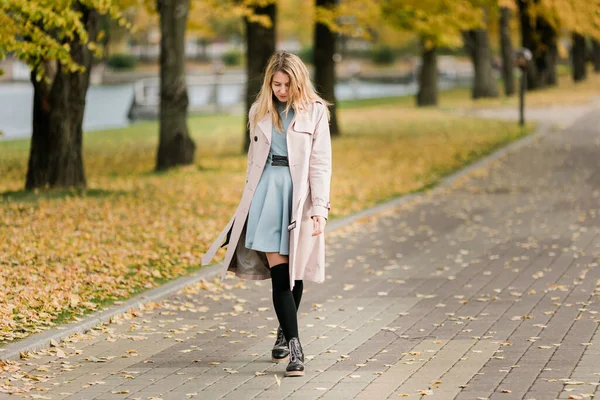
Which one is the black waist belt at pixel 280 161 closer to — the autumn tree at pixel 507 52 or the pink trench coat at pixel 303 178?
the pink trench coat at pixel 303 178

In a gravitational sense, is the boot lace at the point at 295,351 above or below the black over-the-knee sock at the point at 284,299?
below

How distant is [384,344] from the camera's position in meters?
7.23

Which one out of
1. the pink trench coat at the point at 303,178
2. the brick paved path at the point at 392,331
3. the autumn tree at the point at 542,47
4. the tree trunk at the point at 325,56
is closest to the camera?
the brick paved path at the point at 392,331

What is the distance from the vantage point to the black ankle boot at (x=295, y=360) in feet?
21.0

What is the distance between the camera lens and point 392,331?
762 centimetres

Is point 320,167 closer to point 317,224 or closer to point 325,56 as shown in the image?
point 317,224

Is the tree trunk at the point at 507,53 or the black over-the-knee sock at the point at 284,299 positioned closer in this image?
the black over-the-knee sock at the point at 284,299

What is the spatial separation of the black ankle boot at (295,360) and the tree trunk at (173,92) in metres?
12.6

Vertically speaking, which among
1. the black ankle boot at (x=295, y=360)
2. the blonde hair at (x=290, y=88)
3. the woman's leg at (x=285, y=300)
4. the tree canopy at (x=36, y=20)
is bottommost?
the black ankle boot at (x=295, y=360)

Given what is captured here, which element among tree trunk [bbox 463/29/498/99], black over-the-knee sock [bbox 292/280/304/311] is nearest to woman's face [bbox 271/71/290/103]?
black over-the-knee sock [bbox 292/280/304/311]

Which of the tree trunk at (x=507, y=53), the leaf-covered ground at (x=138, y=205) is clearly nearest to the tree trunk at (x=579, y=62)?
the tree trunk at (x=507, y=53)

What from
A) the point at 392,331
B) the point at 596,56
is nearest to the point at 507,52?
the point at 596,56

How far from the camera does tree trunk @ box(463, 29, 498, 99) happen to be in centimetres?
4150

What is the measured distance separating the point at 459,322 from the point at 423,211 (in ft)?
21.5
